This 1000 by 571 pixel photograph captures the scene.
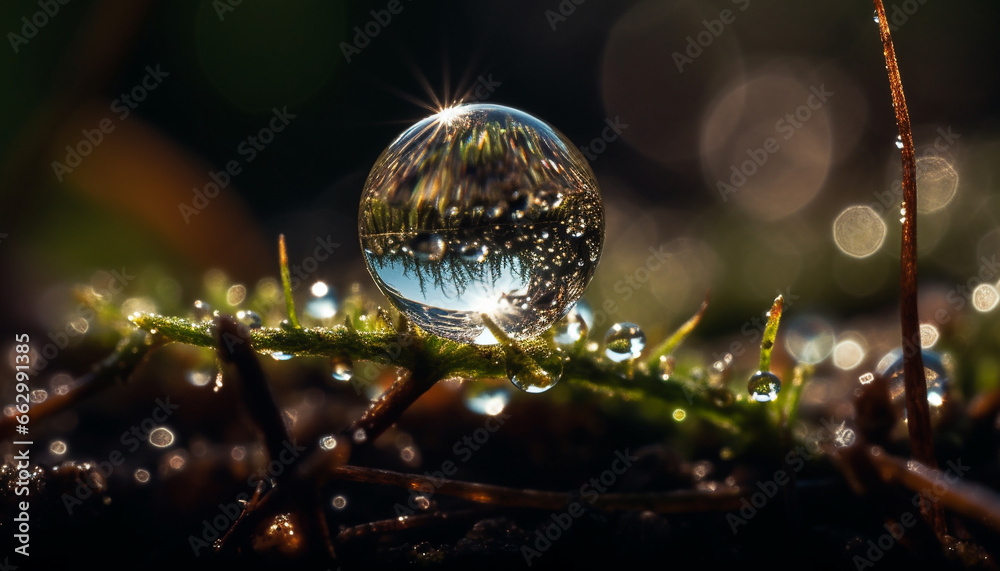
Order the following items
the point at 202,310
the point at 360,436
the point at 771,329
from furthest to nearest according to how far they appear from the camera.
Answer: the point at 202,310 < the point at 771,329 < the point at 360,436

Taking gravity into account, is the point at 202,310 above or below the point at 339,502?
above

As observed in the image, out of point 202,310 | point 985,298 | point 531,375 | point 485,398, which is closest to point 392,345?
point 531,375

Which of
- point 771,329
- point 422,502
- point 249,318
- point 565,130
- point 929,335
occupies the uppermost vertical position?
point 565,130

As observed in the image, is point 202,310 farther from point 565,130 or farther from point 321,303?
point 565,130

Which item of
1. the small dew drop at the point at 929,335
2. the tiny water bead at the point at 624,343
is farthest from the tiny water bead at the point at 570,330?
the small dew drop at the point at 929,335

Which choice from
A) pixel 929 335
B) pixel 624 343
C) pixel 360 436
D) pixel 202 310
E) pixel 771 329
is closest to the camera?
pixel 360 436

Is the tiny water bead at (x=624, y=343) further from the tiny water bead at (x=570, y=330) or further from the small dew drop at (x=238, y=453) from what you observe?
the small dew drop at (x=238, y=453)

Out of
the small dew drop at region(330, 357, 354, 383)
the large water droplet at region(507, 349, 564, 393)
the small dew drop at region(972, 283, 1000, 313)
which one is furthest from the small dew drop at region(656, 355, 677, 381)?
the small dew drop at region(972, 283, 1000, 313)

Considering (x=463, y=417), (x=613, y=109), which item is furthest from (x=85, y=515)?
(x=613, y=109)

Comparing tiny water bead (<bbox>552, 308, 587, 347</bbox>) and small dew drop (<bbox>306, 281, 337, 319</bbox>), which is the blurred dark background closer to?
tiny water bead (<bbox>552, 308, 587, 347</bbox>)
